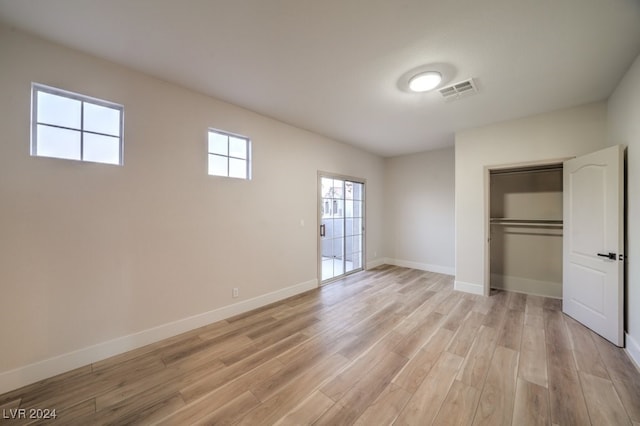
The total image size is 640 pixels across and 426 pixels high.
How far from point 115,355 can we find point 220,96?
3069 mm

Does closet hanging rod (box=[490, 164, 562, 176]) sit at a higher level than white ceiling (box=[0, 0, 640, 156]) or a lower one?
lower

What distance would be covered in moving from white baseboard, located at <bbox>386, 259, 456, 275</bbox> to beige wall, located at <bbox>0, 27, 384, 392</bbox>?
3731mm

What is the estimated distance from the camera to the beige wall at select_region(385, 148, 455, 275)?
542 cm

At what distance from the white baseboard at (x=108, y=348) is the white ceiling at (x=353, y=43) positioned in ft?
9.08

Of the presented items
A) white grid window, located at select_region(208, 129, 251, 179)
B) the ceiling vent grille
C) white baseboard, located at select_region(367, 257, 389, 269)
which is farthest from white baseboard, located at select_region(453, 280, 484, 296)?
white grid window, located at select_region(208, 129, 251, 179)

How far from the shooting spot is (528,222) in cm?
416

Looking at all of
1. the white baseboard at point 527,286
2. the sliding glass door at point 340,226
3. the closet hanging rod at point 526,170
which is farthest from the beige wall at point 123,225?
the white baseboard at point 527,286

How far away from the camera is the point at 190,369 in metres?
2.13

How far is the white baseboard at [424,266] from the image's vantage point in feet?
17.6

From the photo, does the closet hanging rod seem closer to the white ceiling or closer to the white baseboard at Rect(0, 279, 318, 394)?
the white ceiling

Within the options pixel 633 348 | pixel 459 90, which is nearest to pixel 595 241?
pixel 633 348

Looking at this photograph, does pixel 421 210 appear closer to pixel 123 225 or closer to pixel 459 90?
pixel 459 90

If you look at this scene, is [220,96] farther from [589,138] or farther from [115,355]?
[589,138]

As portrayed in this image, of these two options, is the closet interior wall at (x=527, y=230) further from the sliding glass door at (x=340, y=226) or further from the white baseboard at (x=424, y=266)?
the sliding glass door at (x=340, y=226)
